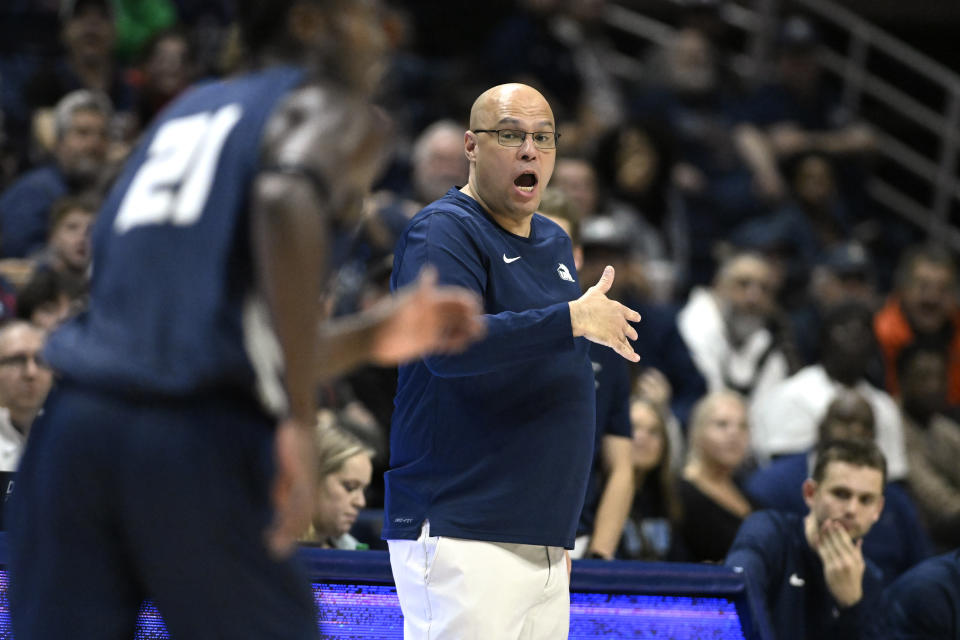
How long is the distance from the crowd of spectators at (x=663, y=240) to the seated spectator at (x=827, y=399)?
0.05 feet

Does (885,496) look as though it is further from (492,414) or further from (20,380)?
(20,380)

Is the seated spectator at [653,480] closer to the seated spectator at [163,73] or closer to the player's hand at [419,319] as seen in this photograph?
the player's hand at [419,319]

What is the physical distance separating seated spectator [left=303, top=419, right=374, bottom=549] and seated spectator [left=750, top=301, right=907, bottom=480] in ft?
9.71

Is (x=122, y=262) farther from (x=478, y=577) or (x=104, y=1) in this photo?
(x=104, y=1)

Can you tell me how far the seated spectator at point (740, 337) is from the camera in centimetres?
Answer: 796

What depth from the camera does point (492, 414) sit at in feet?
11.0

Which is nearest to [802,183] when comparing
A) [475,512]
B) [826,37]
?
[826,37]

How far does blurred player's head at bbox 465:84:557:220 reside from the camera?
3.53m

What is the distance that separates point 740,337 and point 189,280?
6.23 m

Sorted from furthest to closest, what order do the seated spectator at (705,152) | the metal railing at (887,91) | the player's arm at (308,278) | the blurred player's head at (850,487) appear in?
1. the metal railing at (887,91)
2. the seated spectator at (705,152)
3. the blurred player's head at (850,487)
4. the player's arm at (308,278)

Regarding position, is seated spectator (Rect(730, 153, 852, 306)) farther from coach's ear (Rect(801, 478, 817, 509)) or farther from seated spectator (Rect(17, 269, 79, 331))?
seated spectator (Rect(17, 269, 79, 331))

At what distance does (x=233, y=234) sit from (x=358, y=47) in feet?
1.21

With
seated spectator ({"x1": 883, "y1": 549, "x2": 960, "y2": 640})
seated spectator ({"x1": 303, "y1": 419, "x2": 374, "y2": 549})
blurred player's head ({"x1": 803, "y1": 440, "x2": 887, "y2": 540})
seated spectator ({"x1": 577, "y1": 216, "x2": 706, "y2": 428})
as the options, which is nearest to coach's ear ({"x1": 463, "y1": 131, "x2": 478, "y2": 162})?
seated spectator ({"x1": 303, "y1": 419, "x2": 374, "y2": 549})

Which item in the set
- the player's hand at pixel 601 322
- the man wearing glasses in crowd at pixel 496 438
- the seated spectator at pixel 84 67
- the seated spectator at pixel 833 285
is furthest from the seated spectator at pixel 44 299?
the seated spectator at pixel 833 285
